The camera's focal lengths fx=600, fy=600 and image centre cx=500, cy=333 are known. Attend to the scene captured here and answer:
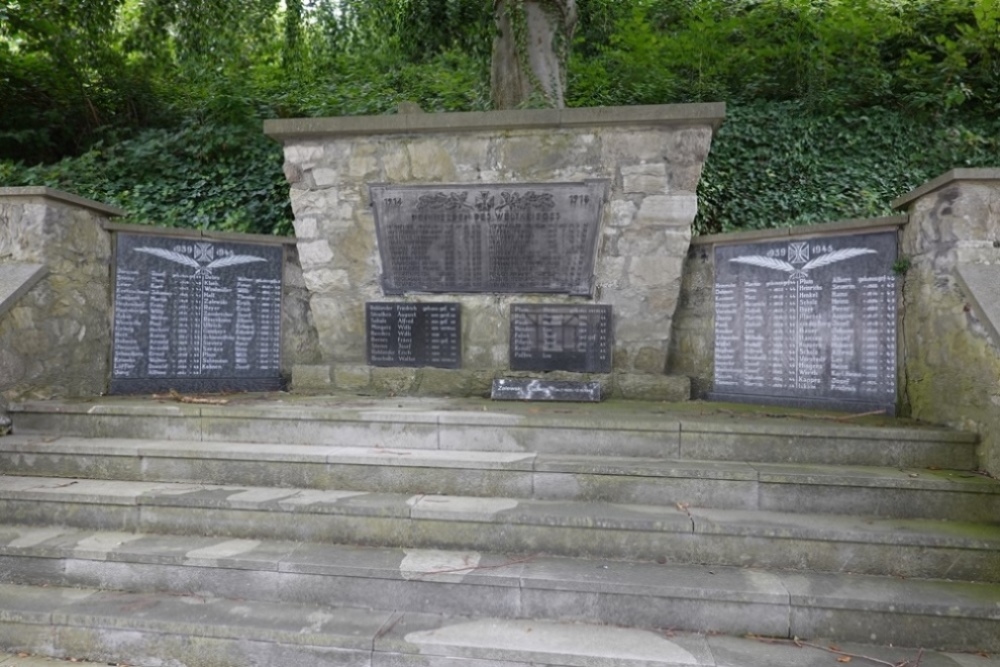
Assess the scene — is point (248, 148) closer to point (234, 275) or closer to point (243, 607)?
point (234, 275)

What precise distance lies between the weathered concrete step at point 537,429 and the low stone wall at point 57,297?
0.35m

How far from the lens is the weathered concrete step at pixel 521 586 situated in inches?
98.6

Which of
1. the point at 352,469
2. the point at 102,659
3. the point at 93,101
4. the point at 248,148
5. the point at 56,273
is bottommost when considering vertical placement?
the point at 102,659

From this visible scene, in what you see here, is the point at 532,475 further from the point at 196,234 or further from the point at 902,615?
the point at 196,234

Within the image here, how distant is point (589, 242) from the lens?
5016 millimetres

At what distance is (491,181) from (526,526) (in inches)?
123

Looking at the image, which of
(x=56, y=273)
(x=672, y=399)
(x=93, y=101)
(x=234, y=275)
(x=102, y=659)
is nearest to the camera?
(x=102, y=659)

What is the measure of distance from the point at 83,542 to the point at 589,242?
3924 mm

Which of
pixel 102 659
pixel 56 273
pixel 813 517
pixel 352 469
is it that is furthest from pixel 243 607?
pixel 56 273

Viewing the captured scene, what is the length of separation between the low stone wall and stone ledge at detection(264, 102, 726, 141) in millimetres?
1558

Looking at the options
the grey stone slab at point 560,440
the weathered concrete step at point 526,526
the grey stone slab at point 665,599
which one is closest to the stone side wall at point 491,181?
the grey stone slab at point 560,440

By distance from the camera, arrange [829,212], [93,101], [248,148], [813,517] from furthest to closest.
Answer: [93,101] < [248,148] < [829,212] < [813,517]

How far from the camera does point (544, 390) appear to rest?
16.0 feet

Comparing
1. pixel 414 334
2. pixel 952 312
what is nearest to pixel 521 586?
pixel 414 334
